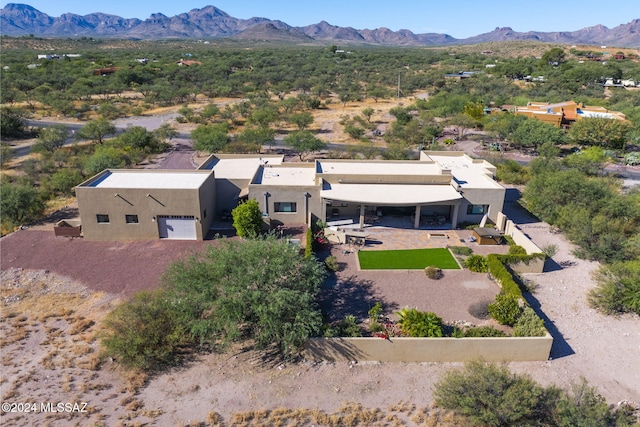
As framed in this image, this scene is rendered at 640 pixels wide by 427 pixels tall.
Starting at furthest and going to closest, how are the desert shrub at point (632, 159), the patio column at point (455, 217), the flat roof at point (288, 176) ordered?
the desert shrub at point (632, 159) → the flat roof at point (288, 176) → the patio column at point (455, 217)

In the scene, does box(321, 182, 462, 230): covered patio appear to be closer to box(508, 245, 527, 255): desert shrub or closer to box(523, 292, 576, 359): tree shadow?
box(508, 245, 527, 255): desert shrub

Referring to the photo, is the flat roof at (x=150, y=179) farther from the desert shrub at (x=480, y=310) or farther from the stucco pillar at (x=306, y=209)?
A: the desert shrub at (x=480, y=310)

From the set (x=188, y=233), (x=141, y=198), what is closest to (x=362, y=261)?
(x=188, y=233)

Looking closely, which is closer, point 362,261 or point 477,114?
point 362,261

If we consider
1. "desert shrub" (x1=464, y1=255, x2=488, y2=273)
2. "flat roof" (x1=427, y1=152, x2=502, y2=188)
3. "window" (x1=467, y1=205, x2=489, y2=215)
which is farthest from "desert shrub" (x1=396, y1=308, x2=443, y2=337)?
"flat roof" (x1=427, y1=152, x2=502, y2=188)

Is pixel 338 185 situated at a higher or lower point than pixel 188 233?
higher

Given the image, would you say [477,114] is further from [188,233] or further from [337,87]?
[188,233]

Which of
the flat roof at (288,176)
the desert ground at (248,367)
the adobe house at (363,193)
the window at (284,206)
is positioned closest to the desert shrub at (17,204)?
the desert ground at (248,367)
